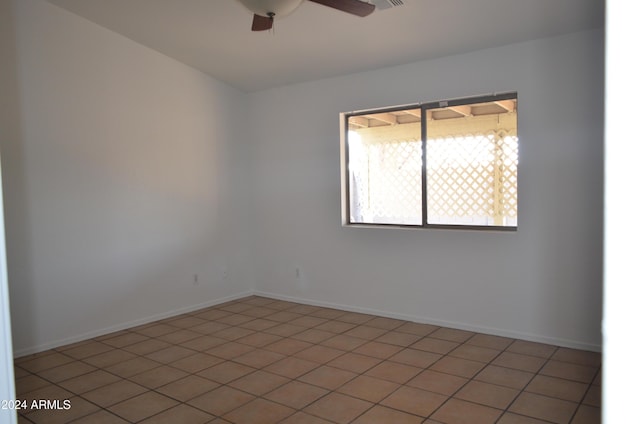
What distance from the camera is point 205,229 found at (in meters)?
4.88

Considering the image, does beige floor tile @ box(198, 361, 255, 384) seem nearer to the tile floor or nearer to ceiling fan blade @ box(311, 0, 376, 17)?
the tile floor

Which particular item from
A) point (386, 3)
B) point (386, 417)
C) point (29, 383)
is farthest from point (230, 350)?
point (386, 3)

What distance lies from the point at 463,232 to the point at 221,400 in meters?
2.32

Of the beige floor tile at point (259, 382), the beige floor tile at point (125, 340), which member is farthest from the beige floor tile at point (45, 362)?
the beige floor tile at point (259, 382)

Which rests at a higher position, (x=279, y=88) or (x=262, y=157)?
(x=279, y=88)

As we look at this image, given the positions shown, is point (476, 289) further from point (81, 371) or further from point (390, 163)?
point (81, 371)

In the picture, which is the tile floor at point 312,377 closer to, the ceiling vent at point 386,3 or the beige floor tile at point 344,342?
the beige floor tile at point 344,342

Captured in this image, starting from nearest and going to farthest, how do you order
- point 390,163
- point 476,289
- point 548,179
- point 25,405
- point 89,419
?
1. point 89,419
2. point 25,405
3. point 548,179
4. point 476,289
5. point 390,163

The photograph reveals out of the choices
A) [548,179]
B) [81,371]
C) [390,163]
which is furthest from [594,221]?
[81,371]

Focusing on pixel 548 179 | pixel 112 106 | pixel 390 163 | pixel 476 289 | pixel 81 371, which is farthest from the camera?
pixel 390 163

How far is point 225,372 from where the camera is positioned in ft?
10.3

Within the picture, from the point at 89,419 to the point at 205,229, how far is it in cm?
256

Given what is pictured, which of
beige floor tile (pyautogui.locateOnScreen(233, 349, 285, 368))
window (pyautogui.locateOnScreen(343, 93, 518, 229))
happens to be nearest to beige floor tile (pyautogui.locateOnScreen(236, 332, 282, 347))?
beige floor tile (pyautogui.locateOnScreen(233, 349, 285, 368))

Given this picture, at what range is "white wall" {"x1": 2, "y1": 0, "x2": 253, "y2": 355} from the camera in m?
3.52
